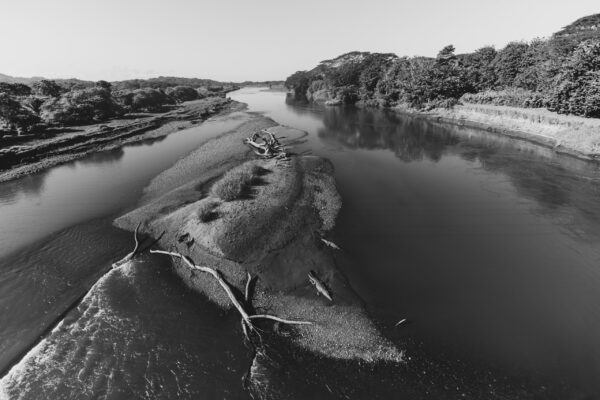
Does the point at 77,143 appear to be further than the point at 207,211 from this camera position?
Yes

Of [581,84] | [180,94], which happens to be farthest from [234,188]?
[180,94]

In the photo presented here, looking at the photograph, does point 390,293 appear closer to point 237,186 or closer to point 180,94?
point 237,186

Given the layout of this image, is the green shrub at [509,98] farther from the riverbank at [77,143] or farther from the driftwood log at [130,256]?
the riverbank at [77,143]

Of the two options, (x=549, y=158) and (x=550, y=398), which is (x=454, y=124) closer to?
(x=549, y=158)

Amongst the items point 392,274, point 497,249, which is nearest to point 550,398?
point 392,274

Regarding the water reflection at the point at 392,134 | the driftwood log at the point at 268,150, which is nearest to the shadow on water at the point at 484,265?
the water reflection at the point at 392,134

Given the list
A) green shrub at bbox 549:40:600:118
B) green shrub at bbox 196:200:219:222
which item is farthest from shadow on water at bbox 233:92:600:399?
green shrub at bbox 549:40:600:118
